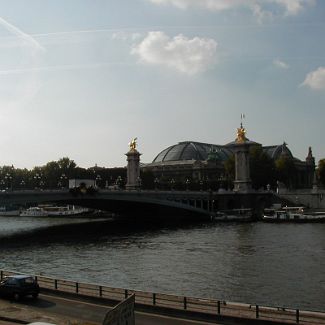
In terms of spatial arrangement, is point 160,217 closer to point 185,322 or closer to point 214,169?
point 214,169

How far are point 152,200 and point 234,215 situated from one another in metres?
19.6

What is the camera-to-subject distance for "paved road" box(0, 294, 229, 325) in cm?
1905

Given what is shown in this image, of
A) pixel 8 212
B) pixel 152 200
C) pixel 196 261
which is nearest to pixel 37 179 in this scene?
pixel 8 212

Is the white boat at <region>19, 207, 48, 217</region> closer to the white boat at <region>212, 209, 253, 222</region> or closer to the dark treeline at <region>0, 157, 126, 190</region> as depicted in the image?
the dark treeline at <region>0, 157, 126, 190</region>

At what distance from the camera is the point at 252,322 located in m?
18.5

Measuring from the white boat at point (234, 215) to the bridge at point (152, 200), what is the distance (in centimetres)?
159

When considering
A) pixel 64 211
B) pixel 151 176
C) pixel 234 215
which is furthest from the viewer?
pixel 151 176

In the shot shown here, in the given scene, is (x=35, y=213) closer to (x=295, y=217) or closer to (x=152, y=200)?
(x=152, y=200)

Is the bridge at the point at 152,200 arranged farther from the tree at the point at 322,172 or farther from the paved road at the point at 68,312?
the paved road at the point at 68,312

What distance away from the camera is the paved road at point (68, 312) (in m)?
19.0

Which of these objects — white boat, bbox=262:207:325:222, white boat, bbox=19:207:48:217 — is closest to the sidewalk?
white boat, bbox=262:207:325:222

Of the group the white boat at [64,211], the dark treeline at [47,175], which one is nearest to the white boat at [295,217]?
the white boat at [64,211]

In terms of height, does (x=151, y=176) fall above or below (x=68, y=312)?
above

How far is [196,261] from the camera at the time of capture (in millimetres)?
45500
